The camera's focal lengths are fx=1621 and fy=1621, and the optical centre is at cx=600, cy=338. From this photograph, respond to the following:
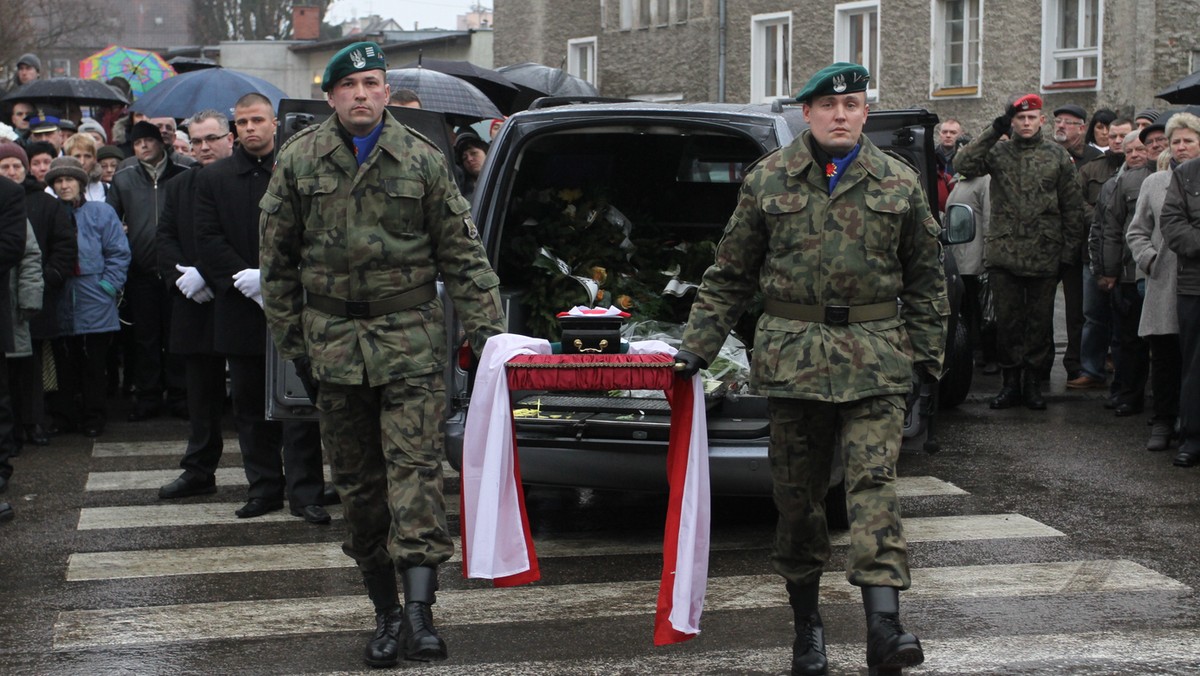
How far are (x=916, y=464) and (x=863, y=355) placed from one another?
4759mm

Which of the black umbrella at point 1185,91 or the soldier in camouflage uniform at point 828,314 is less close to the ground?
the black umbrella at point 1185,91

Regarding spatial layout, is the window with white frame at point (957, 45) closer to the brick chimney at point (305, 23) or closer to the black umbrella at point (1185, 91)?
the black umbrella at point (1185, 91)

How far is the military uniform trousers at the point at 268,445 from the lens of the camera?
821 centimetres

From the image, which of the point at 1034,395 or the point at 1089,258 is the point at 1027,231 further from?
the point at 1034,395

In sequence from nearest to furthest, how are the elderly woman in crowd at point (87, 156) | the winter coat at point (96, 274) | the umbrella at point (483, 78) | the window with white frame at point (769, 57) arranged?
the winter coat at point (96, 274), the elderly woman in crowd at point (87, 156), the umbrella at point (483, 78), the window with white frame at point (769, 57)

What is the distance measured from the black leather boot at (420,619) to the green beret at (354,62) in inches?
68.9

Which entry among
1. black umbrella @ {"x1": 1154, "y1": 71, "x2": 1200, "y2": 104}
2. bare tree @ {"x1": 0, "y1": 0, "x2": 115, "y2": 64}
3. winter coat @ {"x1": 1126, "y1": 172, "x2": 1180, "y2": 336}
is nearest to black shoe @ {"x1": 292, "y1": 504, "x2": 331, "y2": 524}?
winter coat @ {"x1": 1126, "y1": 172, "x2": 1180, "y2": 336}

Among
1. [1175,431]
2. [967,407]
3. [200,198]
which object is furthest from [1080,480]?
[200,198]

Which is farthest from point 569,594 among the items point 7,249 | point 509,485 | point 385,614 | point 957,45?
point 957,45

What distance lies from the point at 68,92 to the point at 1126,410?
1153 cm

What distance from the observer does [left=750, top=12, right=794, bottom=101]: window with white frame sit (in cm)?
3512

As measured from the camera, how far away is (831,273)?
211 inches

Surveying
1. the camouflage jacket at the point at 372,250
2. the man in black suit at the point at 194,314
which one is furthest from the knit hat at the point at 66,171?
the camouflage jacket at the point at 372,250

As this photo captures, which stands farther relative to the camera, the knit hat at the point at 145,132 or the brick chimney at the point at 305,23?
the brick chimney at the point at 305,23
